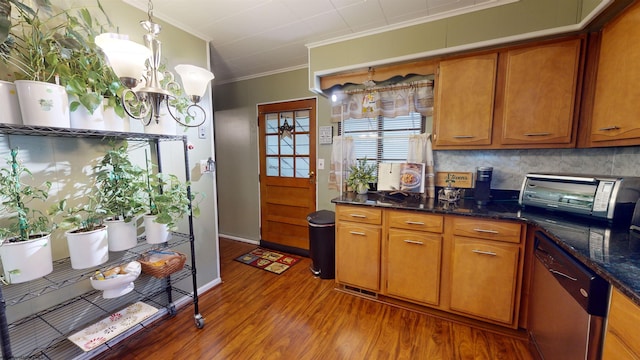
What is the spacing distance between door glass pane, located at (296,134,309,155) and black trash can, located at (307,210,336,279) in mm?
925

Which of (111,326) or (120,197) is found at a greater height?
(120,197)

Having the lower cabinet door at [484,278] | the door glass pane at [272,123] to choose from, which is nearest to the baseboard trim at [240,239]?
the door glass pane at [272,123]

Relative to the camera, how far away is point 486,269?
5.85 feet

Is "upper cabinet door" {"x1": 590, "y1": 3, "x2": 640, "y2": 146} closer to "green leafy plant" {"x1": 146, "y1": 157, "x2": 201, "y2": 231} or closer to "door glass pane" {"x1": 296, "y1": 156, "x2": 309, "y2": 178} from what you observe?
"door glass pane" {"x1": 296, "y1": 156, "x2": 309, "y2": 178}

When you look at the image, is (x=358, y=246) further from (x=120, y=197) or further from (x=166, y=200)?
(x=120, y=197)

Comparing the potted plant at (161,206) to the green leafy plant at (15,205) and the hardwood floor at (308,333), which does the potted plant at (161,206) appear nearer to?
the green leafy plant at (15,205)

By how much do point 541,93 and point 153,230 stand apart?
2862 millimetres

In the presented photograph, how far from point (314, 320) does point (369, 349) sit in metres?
0.49

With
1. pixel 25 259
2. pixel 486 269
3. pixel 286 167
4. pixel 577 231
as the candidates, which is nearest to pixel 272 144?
pixel 286 167

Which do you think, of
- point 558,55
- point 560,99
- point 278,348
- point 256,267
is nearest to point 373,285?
point 278,348

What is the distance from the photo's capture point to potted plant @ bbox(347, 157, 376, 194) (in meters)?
2.53

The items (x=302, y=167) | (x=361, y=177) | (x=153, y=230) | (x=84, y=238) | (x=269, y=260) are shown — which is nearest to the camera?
(x=84, y=238)

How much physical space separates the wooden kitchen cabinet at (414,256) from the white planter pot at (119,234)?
184 centimetres

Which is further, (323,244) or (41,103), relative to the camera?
(323,244)
